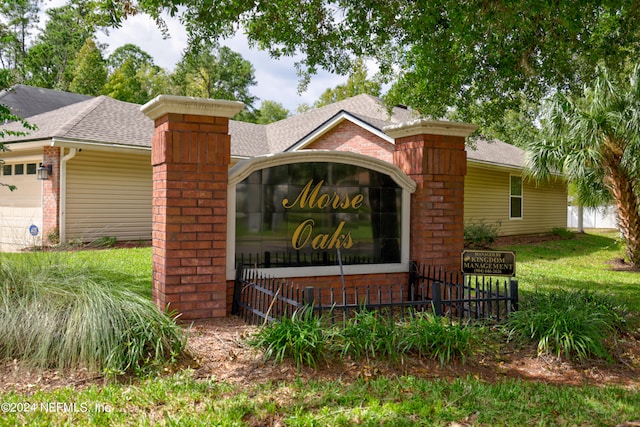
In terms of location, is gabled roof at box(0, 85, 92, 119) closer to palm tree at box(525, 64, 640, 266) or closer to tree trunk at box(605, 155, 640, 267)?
palm tree at box(525, 64, 640, 266)

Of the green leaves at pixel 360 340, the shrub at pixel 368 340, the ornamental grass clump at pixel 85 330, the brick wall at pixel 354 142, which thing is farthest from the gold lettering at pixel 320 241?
the brick wall at pixel 354 142

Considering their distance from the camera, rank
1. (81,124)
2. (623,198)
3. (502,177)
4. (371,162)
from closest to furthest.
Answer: (371,162)
(623,198)
(81,124)
(502,177)

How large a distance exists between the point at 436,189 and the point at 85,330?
187 inches

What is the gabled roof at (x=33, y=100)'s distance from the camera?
68.7ft

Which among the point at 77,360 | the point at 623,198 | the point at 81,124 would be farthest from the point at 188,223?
the point at 623,198

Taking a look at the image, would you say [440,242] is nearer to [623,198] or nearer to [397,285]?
[397,285]

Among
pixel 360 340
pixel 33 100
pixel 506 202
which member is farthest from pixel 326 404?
pixel 33 100

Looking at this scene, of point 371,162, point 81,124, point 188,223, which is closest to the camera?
point 188,223

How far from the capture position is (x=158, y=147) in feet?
19.7

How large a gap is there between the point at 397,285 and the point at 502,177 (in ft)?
53.2

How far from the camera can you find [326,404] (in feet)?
12.6

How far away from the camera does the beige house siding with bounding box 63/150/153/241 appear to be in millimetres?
14523

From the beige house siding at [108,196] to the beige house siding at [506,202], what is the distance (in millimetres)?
11171

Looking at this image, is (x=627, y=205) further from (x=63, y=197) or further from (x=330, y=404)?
(x=63, y=197)
